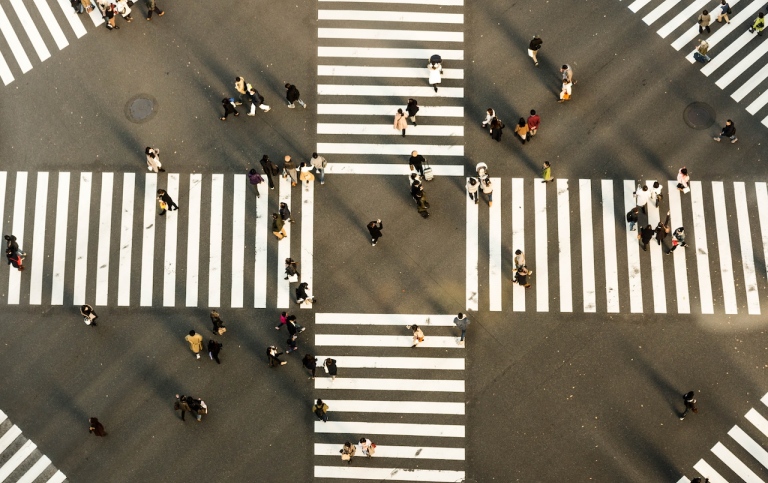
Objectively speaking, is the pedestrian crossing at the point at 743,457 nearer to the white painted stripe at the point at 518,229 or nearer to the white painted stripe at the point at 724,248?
the white painted stripe at the point at 724,248

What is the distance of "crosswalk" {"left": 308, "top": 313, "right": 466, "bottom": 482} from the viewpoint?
26484 millimetres

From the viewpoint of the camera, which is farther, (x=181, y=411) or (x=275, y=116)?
(x=275, y=116)

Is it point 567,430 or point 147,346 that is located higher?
point 567,430

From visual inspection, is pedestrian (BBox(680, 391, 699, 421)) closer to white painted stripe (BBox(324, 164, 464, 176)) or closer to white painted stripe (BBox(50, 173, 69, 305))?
white painted stripe (BBox(324, 164, 464, 176))

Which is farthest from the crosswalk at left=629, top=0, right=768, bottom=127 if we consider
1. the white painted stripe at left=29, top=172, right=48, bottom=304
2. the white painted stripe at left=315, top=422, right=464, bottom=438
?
the white painted stripe at left=29, top=172, right=48, bottom=304

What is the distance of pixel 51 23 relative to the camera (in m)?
31.4

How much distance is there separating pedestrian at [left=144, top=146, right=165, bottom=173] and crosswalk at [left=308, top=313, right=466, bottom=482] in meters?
7.67

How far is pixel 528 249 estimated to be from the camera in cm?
2861

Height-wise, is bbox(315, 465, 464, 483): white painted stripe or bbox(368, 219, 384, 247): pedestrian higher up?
bbox(368, 219, 384, 247): pedestrian

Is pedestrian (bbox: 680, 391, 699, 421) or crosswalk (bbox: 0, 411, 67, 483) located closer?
pedestrian (bbox: 680, 391, 699, 421)

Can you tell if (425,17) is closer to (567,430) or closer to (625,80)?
(625,80)

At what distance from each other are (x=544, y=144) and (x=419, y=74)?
517 centimetres

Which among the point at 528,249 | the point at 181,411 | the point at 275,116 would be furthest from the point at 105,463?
the point at 528,249

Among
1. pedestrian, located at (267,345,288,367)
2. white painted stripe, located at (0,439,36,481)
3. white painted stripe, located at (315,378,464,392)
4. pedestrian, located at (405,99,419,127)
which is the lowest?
white painted stripe, located at (0,439,36,481)
